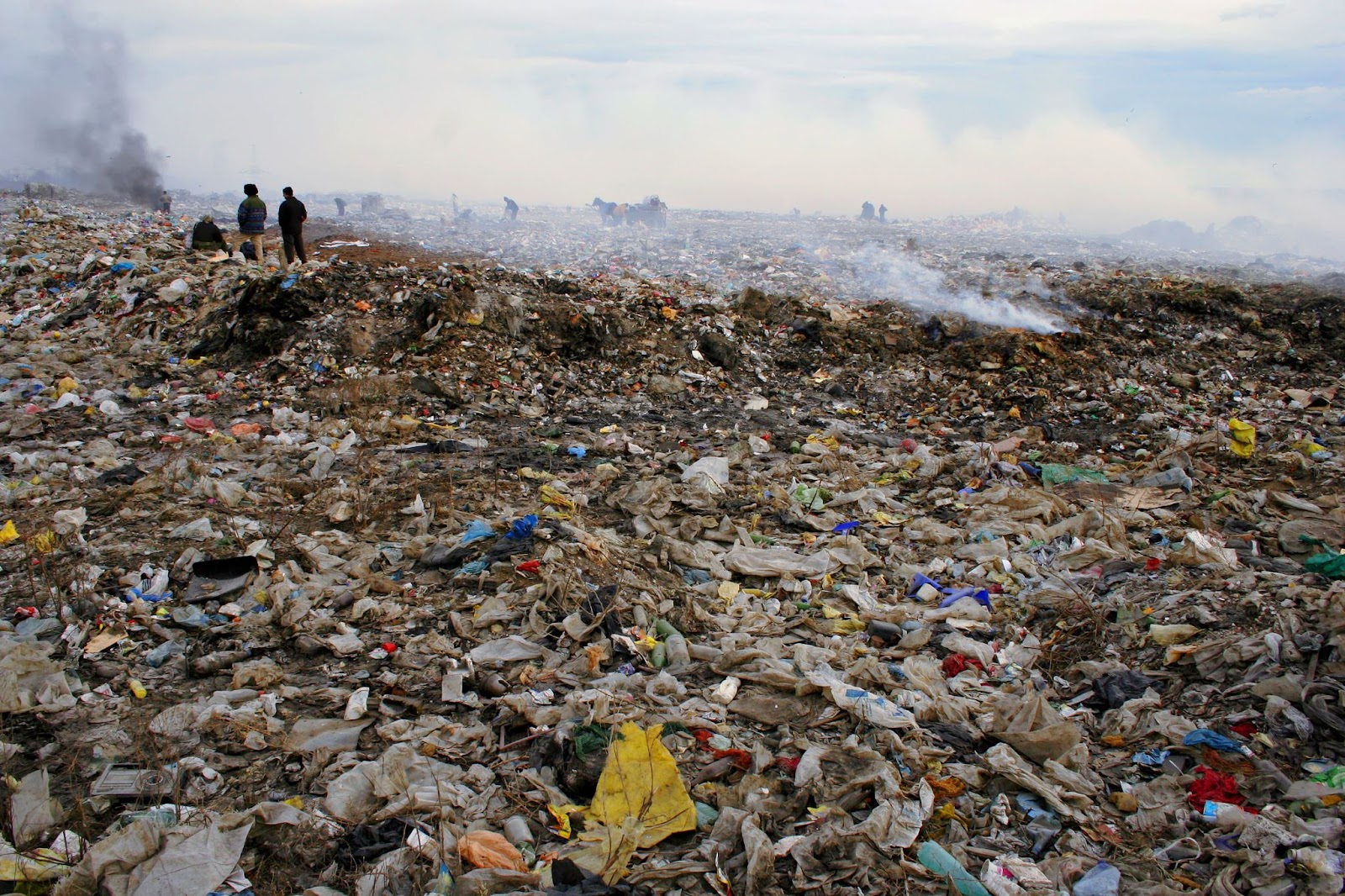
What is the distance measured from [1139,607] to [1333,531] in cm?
137

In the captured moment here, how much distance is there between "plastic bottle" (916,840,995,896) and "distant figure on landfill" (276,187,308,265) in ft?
29.8

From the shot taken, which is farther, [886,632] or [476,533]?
[476,533]

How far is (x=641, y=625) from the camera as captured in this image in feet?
11.2

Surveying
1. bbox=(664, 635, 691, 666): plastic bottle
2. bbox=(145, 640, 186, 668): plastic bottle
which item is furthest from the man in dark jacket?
bbox=(664, 635, 691, 666): plastic bottle

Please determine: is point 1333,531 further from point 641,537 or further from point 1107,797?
point 641,537

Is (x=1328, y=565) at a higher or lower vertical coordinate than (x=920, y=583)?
higher

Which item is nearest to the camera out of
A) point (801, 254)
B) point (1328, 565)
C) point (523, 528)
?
point (1328, 565)

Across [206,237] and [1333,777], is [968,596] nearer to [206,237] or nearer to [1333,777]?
[1333,777]

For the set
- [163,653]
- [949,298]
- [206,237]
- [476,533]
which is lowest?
[163,653]

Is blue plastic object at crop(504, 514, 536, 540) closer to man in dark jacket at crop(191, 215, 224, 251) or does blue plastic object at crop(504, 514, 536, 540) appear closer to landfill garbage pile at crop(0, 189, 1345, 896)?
landfill garbage pile at crop(0, 189, 1345, 896)

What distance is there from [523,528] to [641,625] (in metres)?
1.05

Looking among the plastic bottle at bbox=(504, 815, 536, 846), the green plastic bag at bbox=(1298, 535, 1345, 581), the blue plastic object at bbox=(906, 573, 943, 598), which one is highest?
the green plastic bag at bbox=(1298, 535, 1345, 581)

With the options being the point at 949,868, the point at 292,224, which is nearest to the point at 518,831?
the point at 949,868

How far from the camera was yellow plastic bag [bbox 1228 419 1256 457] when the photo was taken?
17.9ft
